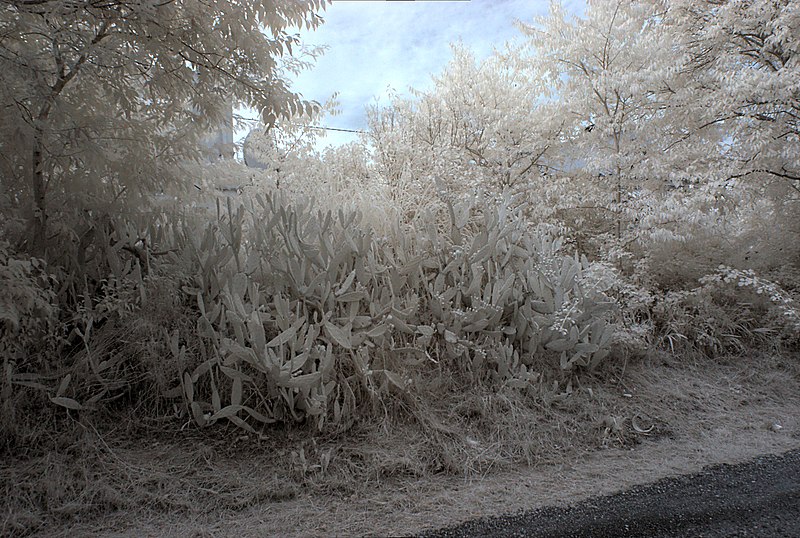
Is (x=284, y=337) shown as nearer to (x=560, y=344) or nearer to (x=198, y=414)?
(x=198, y=414)

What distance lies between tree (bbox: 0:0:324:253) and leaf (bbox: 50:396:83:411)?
0.91m

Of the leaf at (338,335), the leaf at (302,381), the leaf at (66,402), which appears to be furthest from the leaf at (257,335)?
the leaf at (66,402)

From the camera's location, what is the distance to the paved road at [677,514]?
165cm

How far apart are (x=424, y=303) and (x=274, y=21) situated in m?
1.65

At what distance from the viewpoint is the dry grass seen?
1.77 m

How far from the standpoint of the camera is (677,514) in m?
1.75

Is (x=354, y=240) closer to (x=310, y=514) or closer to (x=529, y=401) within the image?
(x=529, y=401)

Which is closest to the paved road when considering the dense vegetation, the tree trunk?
the dense vegetation

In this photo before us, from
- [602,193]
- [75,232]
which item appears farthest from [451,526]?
[602,193]

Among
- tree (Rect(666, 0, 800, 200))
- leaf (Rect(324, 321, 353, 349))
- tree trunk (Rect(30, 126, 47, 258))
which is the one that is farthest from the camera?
tree (Rect(666, 0, 800, 200))

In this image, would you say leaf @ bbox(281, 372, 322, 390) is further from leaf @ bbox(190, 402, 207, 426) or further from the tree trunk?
the tree trunk

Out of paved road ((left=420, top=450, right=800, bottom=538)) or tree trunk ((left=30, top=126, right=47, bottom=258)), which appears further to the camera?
tree trunk ((left=30, top=126, right=47, bottom=258))

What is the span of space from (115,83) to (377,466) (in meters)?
2.09

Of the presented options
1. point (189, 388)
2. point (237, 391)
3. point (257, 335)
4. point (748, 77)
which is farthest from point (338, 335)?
point (748, 77)
